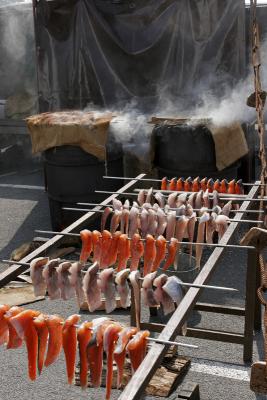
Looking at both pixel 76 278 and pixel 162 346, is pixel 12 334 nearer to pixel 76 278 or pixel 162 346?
pixel 76 278

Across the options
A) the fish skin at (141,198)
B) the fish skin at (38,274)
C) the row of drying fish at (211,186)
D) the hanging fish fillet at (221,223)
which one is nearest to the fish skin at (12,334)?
the fish skin at (38,274)

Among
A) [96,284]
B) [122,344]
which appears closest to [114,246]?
[96,284]

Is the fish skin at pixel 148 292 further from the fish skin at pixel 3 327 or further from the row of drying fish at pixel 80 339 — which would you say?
the fish skin at pixel 3 327

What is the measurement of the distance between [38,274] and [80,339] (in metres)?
0.88

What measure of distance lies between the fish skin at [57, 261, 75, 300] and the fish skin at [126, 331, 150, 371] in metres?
0.87

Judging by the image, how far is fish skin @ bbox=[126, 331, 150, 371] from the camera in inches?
113

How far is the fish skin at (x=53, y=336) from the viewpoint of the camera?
10.3 ft

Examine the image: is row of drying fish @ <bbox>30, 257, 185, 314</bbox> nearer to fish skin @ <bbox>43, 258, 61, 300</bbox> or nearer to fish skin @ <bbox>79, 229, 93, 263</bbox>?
fish skin @ <bbox>43, 258, 61, 300</bbox>

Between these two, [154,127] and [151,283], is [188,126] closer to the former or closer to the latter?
[154,127]

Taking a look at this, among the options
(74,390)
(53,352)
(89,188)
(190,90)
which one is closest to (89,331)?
(53,352)

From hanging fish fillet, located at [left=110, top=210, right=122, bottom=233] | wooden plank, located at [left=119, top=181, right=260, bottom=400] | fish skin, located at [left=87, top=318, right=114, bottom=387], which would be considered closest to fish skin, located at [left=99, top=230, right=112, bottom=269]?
hanging fish fillet, located at [left=110, top=210, right=122, bottom=233]

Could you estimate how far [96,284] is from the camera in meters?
3.56

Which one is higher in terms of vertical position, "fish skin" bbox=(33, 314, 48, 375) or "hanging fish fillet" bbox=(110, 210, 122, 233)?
"hanging fish fillet" bbox=(110, 210, 122, 233)

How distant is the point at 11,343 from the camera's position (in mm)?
3215
